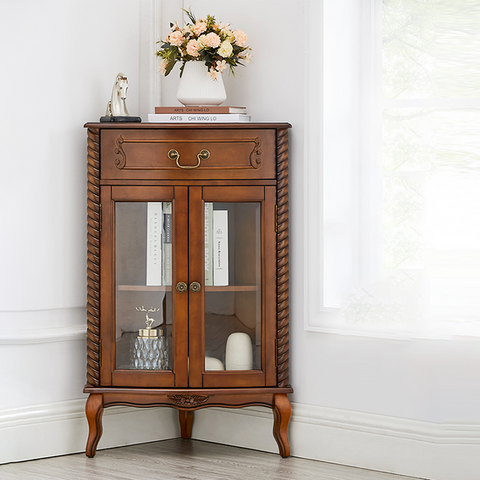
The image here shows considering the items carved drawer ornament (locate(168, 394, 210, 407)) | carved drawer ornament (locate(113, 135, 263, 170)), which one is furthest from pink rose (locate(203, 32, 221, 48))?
carved drawer ornament (locate(168, 394, 210, 407))

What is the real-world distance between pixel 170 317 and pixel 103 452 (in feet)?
2.28

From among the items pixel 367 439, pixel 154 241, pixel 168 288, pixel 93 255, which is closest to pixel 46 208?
pixel 93 255

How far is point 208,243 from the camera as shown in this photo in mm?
2418

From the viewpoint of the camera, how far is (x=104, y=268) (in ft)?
7.99

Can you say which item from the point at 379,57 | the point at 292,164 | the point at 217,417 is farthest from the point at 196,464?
the point at 379,57

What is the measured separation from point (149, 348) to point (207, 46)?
1222mm

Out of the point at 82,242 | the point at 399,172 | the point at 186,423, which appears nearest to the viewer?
the point at 399,172

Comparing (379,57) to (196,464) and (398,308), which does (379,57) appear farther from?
(196,464)

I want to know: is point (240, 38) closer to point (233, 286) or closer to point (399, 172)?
point (399, 172)

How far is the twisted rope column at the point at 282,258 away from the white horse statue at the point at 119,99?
670mm

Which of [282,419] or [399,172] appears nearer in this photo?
[282,419]

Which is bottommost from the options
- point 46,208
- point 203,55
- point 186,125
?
point 46,208

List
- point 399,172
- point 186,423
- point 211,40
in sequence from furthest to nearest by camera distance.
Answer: point 186,423, point 399,172, point 211,40

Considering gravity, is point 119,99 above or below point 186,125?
above
